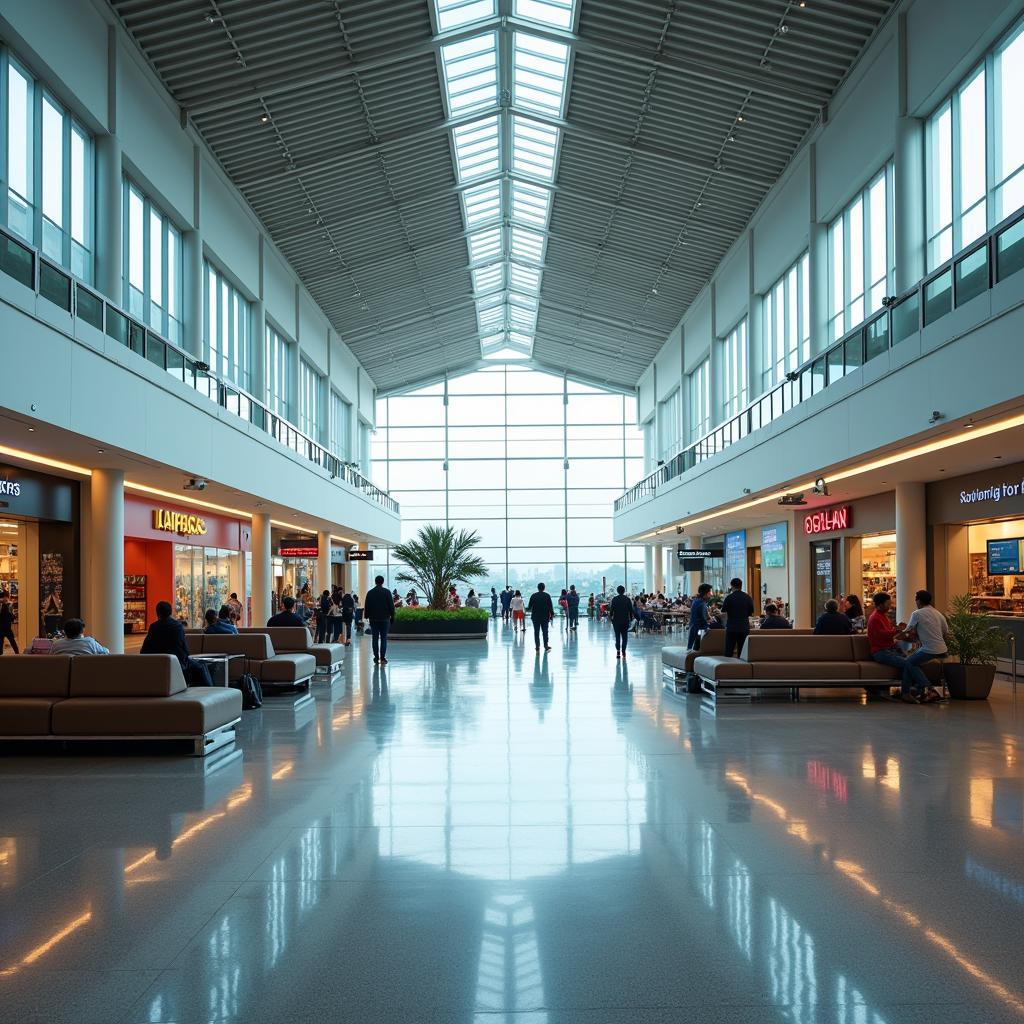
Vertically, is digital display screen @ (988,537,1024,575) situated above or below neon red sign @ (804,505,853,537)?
below

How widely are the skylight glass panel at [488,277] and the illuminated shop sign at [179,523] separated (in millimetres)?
14519

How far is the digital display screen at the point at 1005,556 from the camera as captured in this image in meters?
16.4

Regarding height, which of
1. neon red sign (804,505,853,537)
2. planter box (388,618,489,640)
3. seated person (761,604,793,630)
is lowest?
planter box (388,618,489,640)

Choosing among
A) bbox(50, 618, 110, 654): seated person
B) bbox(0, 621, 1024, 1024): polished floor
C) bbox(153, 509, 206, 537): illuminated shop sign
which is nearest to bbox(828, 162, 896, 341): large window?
bbox(0, 621, 1024, 1024): polished floor

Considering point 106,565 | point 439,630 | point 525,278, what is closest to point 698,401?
point 525,278

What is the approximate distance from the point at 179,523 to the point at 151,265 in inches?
289

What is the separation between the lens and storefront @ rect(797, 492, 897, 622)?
21406 millimetres

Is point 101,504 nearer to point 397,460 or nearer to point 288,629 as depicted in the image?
point 288,629

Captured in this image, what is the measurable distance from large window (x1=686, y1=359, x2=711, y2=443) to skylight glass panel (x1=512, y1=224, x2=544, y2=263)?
22.2ft

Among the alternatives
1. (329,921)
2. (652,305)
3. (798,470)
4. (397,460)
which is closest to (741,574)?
(652,305)

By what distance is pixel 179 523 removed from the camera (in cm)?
2416

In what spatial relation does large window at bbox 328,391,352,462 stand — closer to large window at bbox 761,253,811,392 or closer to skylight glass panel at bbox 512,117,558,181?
skylight glass panel at bbox 512,117,558,181

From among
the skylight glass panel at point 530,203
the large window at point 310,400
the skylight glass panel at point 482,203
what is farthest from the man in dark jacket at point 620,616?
the large window at point 310,400

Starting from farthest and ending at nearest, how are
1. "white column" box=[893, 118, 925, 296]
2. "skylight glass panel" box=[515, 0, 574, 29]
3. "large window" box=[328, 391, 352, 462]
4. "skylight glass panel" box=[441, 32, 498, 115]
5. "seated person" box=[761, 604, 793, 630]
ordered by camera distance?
"large window" box=[328, 391, 352, 462]
"skylight glass panel" box=[441, 32, 498, 115]
"skylight glass panel" box=[515, 0, 574, 29]
"white column" box=[893, 118, 925, 296]
"seated person" box=[761, 604, 793, 630]
